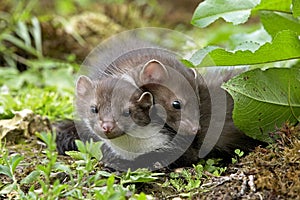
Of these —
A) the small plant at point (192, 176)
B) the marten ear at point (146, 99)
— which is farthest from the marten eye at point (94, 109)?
the small plant at point (192, 176)

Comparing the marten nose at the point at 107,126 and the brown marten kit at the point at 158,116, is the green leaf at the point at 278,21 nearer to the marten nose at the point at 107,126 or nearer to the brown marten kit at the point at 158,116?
the brown marten kit at the point at 158,116

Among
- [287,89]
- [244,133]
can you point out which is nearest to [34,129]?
[244,133]

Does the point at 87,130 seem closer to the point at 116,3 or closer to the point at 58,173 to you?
the point at 58,173

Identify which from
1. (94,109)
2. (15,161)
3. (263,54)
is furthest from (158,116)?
(15,161)

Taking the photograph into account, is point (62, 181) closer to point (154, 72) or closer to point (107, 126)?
point (107, 126)

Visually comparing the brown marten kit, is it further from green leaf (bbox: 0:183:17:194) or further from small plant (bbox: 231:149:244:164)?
green leaf (bbox: 0:183:17:194)
